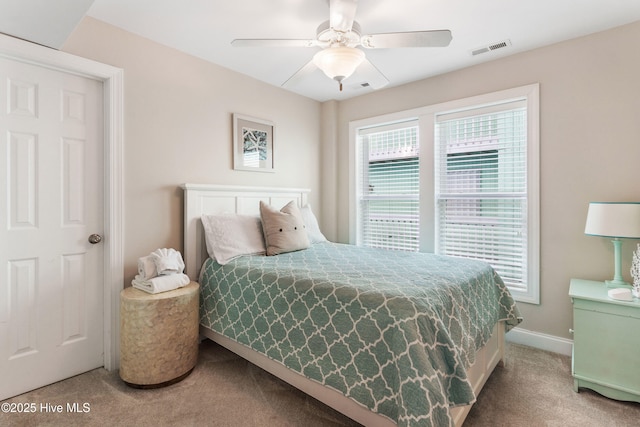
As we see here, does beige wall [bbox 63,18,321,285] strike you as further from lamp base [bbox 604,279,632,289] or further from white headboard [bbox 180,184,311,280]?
lamp base [bbox 604,279,632,289]

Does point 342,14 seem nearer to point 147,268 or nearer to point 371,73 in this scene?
point 371,73

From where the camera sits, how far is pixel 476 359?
72.6 inches

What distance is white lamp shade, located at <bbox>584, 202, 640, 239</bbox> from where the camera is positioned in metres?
1.97

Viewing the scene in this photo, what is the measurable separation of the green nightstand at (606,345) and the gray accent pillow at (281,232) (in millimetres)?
1991

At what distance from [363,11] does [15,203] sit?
2539 mm

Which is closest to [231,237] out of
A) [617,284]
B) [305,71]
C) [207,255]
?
[207,255]

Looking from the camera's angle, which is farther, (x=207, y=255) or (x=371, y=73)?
(x=207, y=255)

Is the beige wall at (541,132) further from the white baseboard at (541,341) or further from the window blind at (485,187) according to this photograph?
the window blind at (485,187)

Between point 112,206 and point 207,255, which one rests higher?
point 112,206

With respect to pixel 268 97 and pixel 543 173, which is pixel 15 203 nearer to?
pixel 268 97

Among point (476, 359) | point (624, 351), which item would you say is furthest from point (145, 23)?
point (624, 351)

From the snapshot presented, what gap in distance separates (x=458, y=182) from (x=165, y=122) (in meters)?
2.73

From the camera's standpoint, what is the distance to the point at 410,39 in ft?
5.89

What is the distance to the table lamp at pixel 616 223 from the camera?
6.47ft
